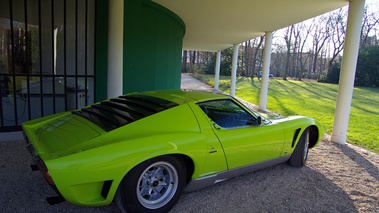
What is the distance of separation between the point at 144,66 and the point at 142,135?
4.46 metres

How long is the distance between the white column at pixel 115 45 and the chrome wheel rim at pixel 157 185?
128 inches

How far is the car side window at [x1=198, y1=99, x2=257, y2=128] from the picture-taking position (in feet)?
10.00

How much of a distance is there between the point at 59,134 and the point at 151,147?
1.10 meters

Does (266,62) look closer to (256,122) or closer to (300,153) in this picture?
(300,153)

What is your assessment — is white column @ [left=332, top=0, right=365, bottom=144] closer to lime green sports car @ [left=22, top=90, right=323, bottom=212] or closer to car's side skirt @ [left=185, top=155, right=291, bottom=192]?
lime green sports car @ [left=22, top=90, right=323, bottom=212]

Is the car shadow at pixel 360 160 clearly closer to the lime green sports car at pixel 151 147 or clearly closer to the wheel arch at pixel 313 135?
the wheel arch at pixel 313 135

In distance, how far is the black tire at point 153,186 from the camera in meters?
2.21

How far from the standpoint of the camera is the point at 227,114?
3295mm

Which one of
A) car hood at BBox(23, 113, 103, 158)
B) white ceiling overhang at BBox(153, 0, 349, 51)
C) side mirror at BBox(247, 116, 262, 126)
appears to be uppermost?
white ceiling overhang at BBox(153, 0, 349, 51)

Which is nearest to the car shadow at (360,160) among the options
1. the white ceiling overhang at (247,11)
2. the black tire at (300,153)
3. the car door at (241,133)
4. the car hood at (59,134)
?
the black tire at (300,153)

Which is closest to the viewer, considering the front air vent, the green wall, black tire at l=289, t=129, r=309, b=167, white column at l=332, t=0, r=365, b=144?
the front air vent

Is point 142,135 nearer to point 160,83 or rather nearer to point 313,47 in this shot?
point 160,83

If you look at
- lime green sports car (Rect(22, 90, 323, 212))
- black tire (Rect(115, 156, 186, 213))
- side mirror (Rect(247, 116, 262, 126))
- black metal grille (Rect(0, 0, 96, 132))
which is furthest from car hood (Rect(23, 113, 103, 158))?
black metal grille (Rect(0, 0, 96, 132))

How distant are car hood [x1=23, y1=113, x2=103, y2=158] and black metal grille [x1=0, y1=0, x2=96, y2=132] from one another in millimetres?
2711
